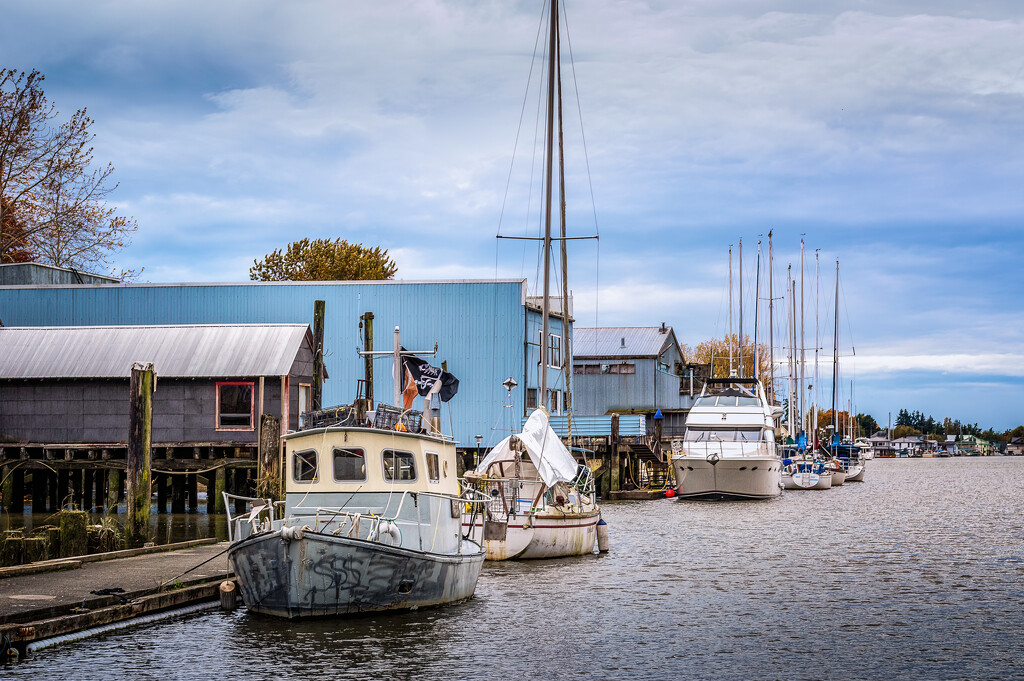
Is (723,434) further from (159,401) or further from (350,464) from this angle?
(350,464)

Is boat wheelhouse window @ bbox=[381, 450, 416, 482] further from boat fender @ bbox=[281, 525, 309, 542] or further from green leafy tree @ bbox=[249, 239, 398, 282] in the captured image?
green leafy tree @ bbox=[249, 239, 398, 282]

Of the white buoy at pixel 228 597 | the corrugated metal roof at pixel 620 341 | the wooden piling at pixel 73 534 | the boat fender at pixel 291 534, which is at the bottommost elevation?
the white buoy at pixel 228 597

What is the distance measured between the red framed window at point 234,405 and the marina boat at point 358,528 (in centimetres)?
2068

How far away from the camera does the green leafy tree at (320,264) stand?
70375 mm

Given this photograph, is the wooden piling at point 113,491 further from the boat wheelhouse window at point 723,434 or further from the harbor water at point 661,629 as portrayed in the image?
the boat wheelhouse window at point 723,434

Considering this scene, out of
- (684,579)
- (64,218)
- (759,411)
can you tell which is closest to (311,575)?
(684,579)

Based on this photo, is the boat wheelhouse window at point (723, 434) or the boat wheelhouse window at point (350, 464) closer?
the boat wheelhouse window at point (350, 464)

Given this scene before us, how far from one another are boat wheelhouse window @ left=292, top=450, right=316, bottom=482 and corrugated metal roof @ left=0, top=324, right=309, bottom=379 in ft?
68.8

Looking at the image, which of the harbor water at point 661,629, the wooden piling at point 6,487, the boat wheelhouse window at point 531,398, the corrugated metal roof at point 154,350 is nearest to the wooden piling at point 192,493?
the corrugated metal roof at point 154,350

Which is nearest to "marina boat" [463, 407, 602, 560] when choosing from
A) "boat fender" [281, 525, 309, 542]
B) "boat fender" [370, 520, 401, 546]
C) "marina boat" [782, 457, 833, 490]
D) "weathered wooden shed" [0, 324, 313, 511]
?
"boat fender" [370, 520, 401, 546]

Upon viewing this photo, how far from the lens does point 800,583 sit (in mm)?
24734

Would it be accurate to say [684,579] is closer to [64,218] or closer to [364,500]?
[364,500]

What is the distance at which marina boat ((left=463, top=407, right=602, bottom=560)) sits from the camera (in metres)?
27.5

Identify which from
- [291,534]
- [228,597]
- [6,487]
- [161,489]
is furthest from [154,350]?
[291,534]
